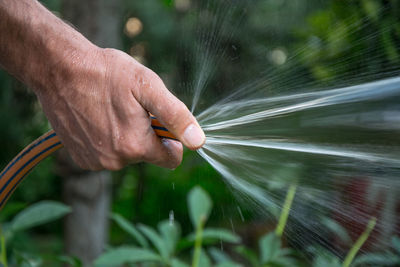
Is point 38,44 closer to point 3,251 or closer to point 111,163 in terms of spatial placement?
point 111,163

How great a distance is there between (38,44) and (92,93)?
207 mm

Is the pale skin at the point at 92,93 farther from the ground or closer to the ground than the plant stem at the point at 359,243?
farther from the ground

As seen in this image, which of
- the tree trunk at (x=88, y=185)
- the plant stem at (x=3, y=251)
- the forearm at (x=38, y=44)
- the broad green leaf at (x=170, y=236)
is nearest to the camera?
the forearm at (x=38, y=44)

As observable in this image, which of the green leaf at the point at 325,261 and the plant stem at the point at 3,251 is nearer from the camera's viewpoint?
the green leaf at the point at 325,261

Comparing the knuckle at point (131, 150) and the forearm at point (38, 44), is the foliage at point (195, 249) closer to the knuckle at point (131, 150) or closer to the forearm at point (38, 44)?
the knuckle at point (131, 150)

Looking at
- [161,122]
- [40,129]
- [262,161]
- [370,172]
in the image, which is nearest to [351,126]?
[370,172]

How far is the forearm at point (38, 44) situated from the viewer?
3.72ft

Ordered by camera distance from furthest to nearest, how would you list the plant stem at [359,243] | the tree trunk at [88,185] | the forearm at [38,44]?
the tree trunk at [88,185] < the plant stem at [359,243] < the forearm at [38,44]

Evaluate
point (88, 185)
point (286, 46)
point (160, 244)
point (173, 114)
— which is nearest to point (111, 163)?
point (173, 114)

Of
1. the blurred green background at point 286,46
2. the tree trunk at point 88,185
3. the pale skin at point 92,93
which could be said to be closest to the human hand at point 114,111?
the pale skin at point 92,93

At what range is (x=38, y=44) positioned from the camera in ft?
3.78

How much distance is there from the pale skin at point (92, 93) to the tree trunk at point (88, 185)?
1549 millimetres

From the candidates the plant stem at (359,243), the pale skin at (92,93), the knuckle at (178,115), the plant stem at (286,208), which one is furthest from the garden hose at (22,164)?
the plant stem at (359,243)

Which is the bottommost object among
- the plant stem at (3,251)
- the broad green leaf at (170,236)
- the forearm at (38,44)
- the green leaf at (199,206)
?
the broad green leaf at (170,236)
